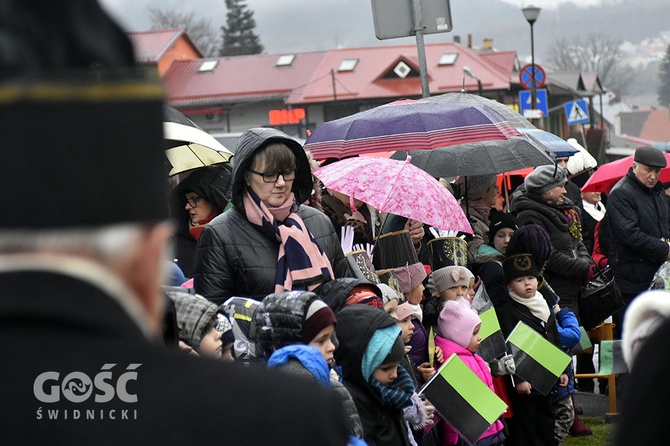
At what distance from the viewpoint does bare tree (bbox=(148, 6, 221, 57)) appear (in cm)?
10156

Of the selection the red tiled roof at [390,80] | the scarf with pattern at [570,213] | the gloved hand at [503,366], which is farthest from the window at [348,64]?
the gloved hand at [503,366]

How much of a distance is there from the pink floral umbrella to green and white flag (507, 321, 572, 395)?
29.9 inches

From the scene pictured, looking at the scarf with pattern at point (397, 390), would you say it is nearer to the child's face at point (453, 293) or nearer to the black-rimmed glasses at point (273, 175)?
the black-rimmed glasses at point (273, 175)

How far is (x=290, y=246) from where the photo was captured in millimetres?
4586

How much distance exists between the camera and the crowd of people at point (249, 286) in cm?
94

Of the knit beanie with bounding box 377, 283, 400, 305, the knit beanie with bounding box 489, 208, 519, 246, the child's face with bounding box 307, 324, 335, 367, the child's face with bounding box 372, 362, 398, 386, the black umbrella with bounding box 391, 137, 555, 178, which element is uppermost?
the child's face with bounding box 307, 324, 335, 367

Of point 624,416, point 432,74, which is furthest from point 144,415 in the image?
point 432,74

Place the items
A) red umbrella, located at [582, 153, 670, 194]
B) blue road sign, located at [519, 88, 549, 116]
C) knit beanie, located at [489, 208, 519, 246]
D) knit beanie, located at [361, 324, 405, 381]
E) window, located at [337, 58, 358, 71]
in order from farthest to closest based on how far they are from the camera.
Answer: window, located at [337, 58, 358, 71], blue road sign, located at [519, 88, 549, 116], red umbrella, located at [582, 153, 670, 194], knit beanie, located at [489, 208, 519, 246], knit beanie, located at [361, 324, 405, 381]

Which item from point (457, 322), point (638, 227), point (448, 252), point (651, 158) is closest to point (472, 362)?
point (457, 322)

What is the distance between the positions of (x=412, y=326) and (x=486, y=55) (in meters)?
57.1

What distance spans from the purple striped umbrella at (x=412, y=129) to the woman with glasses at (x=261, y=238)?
2.04m

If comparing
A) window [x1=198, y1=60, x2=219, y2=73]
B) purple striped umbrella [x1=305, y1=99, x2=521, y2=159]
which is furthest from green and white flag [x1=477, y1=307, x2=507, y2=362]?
window [x1=198, y1=60, x2=219, y2=73]

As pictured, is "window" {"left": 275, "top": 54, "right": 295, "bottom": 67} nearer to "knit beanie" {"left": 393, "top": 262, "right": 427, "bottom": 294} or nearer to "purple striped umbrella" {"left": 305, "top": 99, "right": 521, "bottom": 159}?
"purple striped umbrella" {"left": 305, "top": 99, "right": 521, "bottom": 159}

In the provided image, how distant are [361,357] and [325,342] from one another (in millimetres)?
554
